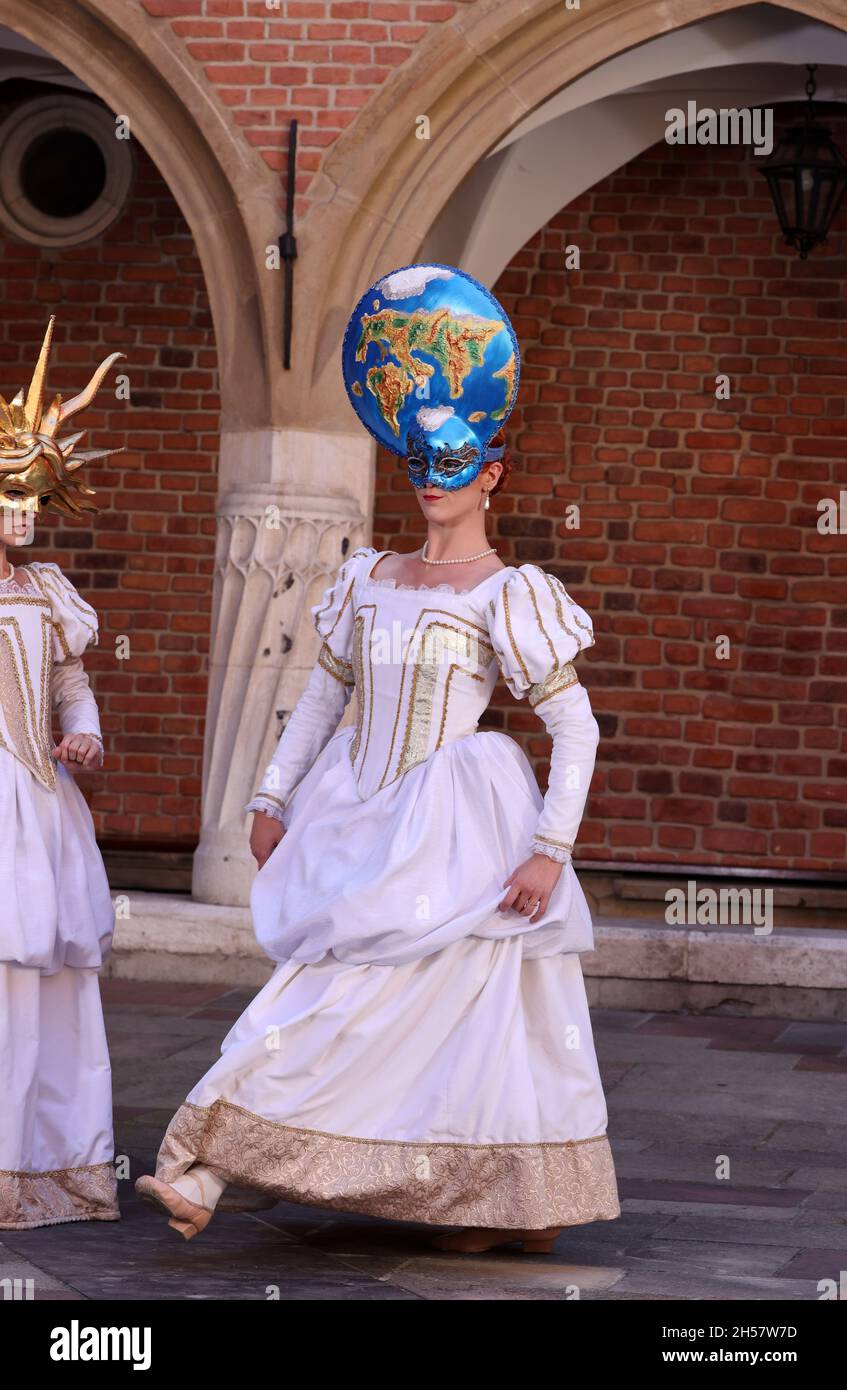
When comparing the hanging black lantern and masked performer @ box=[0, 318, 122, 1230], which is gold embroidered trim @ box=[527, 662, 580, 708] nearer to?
masked performer @ box=[0, 318, 122, 1230]

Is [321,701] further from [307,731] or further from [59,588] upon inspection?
[59,588]

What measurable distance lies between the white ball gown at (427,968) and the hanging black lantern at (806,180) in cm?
460

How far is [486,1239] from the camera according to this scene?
13.4 feet

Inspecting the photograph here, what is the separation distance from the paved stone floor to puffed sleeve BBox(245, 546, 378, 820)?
877mm

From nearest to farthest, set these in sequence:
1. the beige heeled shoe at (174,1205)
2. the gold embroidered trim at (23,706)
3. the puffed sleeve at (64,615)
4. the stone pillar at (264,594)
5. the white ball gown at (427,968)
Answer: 1. the beige heeled shoe at (174,1205)
2. the white ball gown at (427,968)
3. the gold embroidered trim at (23,706)
4. the puffed sleeve at (64,615)
5. the stone pillar at (264,594)

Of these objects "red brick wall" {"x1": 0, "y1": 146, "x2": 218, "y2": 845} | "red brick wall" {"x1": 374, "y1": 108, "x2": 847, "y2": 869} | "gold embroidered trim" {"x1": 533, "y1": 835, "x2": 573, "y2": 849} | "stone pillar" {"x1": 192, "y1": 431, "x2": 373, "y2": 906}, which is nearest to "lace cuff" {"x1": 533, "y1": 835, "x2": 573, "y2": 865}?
"gold embroidered trim" {"x1": 533, "y1": 835, "x2": 573, "y2": 849}

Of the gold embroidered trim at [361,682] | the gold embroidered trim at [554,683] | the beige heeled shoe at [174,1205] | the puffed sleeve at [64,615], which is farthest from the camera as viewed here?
the puffed sleeve at [64,615]

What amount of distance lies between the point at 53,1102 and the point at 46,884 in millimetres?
490

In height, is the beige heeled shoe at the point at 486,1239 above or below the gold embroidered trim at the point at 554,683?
below

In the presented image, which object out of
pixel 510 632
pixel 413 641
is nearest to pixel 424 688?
pixel 413 641

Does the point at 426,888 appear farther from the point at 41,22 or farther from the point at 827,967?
the point at 41,22

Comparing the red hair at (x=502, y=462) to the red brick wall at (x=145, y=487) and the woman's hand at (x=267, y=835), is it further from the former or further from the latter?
the red brick wall at (x=145, y=487)

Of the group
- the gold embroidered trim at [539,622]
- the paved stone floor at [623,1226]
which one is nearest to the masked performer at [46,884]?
the paved stone floor at [623,1226]

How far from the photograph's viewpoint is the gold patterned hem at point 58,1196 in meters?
4.28
